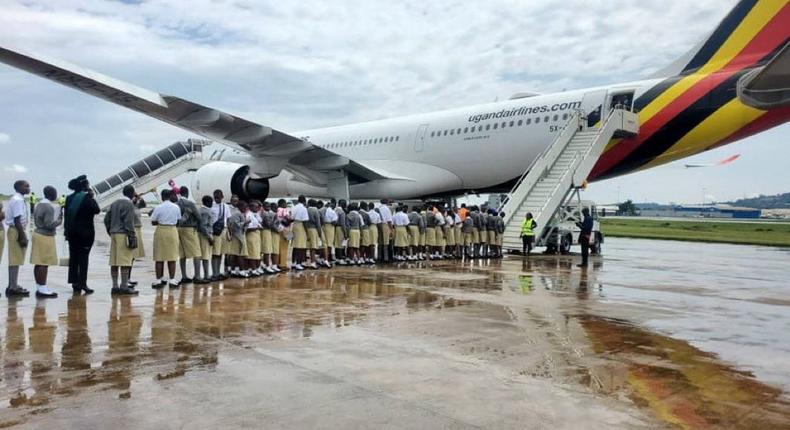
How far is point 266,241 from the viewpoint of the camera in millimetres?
11797

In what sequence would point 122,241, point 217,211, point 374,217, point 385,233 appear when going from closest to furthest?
point 122,241
point 217,211
point 374,217
point 385,233

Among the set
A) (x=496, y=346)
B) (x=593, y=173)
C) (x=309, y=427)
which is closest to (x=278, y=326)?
(x=496, y=346)

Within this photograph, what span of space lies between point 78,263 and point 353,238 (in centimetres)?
598

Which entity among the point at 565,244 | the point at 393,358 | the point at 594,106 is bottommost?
the point at 393,358

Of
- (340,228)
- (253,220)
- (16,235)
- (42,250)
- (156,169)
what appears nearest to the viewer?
(42,250)

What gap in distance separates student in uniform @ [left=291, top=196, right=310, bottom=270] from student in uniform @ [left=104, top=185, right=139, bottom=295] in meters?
3.85

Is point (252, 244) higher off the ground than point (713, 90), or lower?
lower

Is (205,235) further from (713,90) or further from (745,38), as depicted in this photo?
(745,38)

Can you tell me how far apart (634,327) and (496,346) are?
6.56 ft

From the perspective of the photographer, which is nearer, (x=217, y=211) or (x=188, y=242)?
(x=188, y=242)

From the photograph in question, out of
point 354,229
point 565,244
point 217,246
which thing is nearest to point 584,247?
point 565,244

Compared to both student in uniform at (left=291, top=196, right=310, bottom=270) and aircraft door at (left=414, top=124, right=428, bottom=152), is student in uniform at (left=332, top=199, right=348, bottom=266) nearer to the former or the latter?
student in uniform at (left=291, top=196, right=310, bottom=270)

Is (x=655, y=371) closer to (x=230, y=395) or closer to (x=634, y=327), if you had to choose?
(x=634, y=327)

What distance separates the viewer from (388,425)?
3.73 meters
